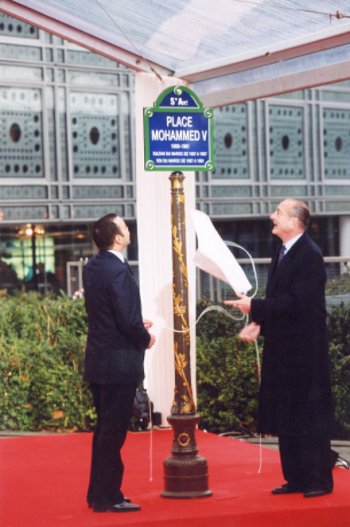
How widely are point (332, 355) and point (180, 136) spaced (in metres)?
3.78

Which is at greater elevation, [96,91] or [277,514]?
[96,91]

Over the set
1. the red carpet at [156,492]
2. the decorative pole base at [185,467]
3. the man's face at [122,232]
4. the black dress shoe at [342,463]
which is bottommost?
the black dress shoe at [342,463]

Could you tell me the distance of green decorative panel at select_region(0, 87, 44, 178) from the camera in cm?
2747

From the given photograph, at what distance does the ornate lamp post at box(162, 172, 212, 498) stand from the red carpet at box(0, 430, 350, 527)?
0.13 m

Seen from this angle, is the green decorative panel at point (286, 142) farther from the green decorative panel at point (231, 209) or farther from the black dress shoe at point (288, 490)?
the black dress shoe at point (288, 490)

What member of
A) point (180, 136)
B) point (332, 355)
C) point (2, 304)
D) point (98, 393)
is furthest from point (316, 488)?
point (2, 304)

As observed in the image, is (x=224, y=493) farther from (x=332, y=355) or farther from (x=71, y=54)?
(x=71, y=54)

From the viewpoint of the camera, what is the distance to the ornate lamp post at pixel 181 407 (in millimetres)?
8219

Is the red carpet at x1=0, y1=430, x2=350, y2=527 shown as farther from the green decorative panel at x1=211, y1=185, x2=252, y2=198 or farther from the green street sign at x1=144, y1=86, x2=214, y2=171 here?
the green decorative panel at x1=211, y1=185, x2=252, y2=198

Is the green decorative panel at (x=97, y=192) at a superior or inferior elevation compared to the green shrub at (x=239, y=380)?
superior

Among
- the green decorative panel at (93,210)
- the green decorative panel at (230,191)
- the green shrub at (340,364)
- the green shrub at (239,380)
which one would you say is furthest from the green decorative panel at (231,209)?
the green shrub at (340,364)

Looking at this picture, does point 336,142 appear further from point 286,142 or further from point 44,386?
point 44,386

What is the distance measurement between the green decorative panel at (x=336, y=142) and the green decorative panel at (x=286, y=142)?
2.43 ft

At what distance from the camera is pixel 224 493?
834 centimetres
